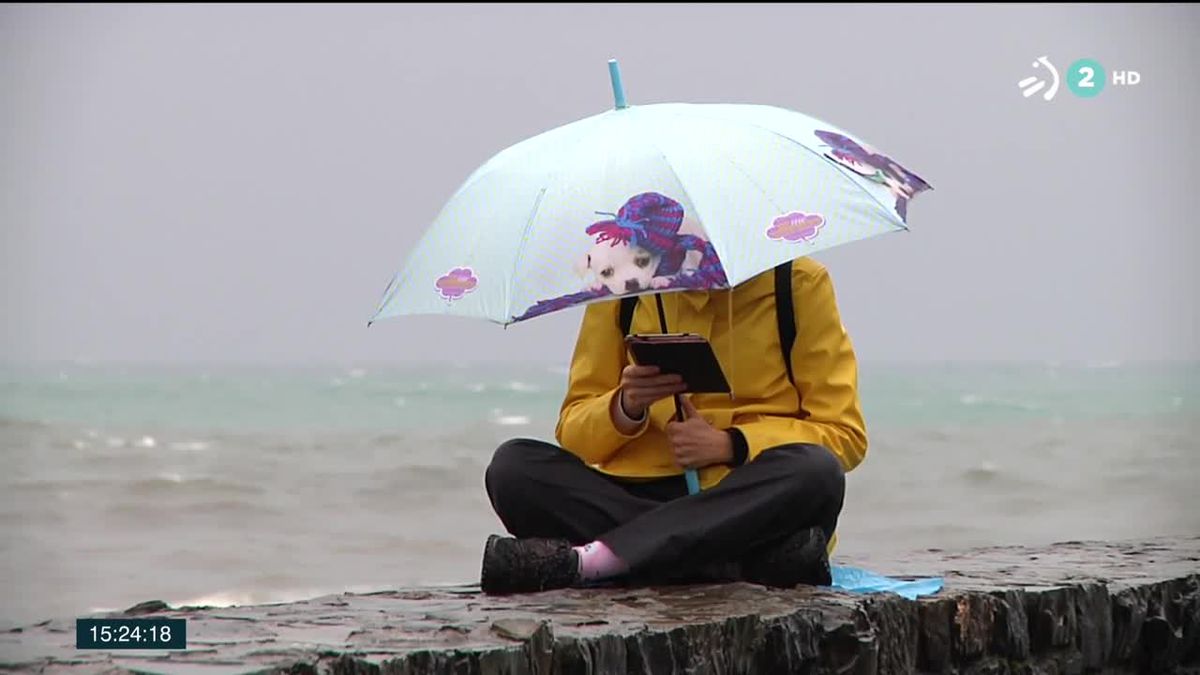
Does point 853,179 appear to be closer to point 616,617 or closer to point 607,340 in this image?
point 607,340

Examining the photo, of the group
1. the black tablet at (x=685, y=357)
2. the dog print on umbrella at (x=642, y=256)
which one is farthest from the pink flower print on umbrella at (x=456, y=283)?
the black tablet at (x=685, y=357)

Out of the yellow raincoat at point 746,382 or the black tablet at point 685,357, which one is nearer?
the black tablet at point 685,357

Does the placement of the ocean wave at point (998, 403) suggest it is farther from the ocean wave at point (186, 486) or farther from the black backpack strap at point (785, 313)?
the black backpack strap at point (785, 313)

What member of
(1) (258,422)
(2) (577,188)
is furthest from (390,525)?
(1) (258,422)

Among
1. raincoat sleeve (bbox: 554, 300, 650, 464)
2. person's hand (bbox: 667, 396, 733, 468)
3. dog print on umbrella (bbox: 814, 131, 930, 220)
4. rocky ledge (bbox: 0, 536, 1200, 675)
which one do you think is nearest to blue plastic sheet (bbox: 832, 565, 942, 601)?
rocky ledge (bbox: 0, 536, 1200, 675)

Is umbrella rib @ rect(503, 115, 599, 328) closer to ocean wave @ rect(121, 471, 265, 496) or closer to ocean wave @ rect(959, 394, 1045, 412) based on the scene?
ocean wave @ rect(121, 471, 265, 496)

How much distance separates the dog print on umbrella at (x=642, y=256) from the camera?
3268 mm

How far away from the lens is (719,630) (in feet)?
10.7

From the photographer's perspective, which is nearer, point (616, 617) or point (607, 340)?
point (616, 617)

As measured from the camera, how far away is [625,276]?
3307 mm

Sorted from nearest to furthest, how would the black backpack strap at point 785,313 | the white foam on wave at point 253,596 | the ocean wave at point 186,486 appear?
the black backpack strap at point 785,313 < the white foam on wave at point 253,596 < the ocean wave at point 186,486

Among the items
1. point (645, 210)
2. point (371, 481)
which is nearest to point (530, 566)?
point (645, 210)

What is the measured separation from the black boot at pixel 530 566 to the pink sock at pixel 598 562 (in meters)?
0.02

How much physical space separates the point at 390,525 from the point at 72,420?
11.9 meters
